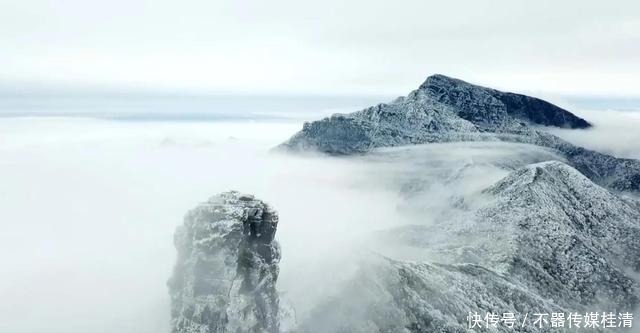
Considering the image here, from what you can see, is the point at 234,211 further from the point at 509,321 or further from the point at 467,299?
the point at 509,321

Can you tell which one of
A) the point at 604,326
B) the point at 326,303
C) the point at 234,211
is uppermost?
the point at 234,211

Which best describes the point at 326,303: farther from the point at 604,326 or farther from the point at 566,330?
the point at 604,326

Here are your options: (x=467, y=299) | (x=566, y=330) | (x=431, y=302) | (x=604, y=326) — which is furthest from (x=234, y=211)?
(x=604, y=326)

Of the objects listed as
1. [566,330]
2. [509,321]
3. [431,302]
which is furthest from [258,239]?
[566,330]

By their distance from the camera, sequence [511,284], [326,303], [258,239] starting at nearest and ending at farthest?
[258,239] < [326,303] < [511,284]

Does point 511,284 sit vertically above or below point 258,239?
below

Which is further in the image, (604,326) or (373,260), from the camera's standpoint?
(604,326)

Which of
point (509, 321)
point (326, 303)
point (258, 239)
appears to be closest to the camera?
point (258, 239)
